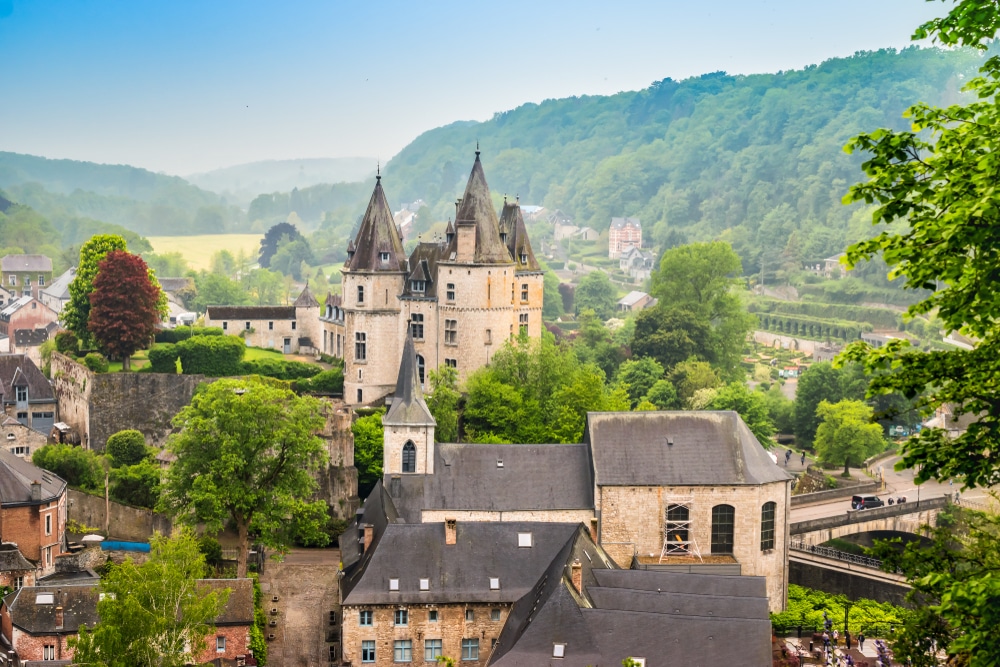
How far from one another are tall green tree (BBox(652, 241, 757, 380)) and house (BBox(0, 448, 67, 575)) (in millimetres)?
49207

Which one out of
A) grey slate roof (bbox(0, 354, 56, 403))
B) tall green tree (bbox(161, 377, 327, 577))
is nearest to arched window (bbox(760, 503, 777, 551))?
tall green tree (bbox(161, 377, 327, 577))

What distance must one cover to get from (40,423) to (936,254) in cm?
5961

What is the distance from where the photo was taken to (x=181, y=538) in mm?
40219

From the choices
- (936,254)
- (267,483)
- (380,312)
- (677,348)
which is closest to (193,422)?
(267,483)

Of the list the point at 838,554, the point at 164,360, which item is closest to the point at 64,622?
the point at 164,360

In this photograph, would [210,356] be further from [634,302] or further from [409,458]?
[634,302]

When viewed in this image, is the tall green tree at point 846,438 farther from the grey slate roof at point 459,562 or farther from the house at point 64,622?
the house at point 64,622

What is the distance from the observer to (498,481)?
50250 mm

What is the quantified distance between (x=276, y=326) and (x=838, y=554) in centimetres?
3465

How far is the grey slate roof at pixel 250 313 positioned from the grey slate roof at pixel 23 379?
36.6 feet

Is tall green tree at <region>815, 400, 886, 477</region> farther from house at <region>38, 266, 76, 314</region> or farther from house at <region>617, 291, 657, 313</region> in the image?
house at <region>38, 266, 76, 314</region>

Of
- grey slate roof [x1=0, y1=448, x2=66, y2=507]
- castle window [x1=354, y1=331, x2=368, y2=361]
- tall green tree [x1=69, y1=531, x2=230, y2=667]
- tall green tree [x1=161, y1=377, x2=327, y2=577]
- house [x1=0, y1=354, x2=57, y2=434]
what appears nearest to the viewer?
tall green tree [x1=69, y1=531, x2=230, y2=667]

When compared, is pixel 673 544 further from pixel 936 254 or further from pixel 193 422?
pixel 936 254

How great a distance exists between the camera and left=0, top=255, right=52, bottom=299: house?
148500 mm
